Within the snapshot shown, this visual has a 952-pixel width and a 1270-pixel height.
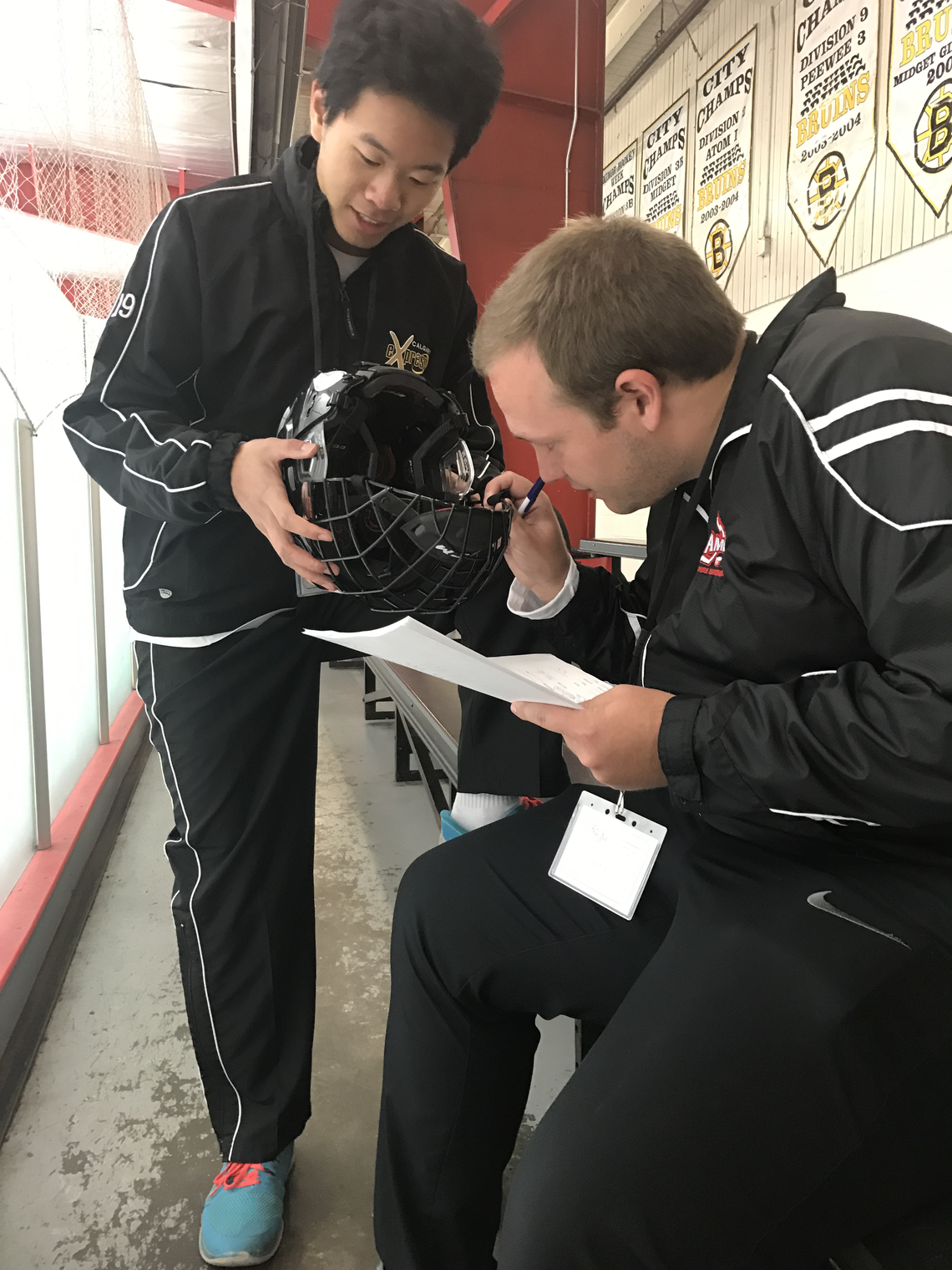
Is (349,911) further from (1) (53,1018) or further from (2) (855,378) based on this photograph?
(2) (855,378)

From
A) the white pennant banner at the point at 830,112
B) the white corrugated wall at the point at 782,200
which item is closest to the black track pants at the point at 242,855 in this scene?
the white corrugated wall at the point at 782,200

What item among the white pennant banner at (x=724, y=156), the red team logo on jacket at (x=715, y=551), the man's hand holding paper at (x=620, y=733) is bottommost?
the man's hand holding paper at (x=620, y=733)

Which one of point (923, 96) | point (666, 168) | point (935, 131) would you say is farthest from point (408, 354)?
point (666, 168)

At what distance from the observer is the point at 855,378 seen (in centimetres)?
85

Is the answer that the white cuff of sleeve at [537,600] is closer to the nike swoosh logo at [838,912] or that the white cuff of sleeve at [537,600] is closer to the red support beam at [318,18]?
the nike swoosh logo at [838,912]

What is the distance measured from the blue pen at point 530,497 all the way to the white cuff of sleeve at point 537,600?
0.12 meters

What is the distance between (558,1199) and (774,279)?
16.2ft

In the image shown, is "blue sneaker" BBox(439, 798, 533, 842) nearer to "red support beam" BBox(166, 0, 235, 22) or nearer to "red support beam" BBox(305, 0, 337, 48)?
"red support beam" BBox(305, 0, 337, 48)

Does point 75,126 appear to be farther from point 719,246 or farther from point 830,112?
point 719,246

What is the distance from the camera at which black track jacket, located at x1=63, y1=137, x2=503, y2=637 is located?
117 centimetres

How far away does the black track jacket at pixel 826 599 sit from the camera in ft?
2.58

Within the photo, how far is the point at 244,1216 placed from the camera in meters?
1.28

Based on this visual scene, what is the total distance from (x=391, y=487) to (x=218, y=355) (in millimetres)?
423

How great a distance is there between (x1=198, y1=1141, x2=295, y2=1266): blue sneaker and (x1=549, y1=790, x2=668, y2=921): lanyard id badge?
0.72 meters
